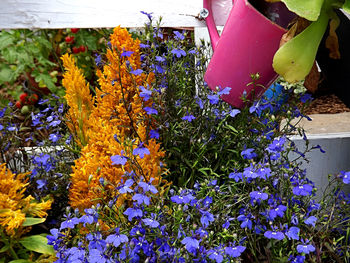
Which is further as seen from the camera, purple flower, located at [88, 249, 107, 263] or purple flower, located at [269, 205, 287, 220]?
purple flower, located at [269, 205, 287, 220]

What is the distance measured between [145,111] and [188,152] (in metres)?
0.19

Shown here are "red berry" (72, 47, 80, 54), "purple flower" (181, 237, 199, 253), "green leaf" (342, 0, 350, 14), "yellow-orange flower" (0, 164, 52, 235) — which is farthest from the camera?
"red berry" (72, 47, 80, 54)

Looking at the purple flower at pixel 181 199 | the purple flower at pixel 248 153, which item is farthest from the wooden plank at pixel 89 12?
the purple flower at pixel 181 199

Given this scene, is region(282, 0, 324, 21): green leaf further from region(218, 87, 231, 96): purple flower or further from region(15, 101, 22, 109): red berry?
region(15, 101, 22, 109): red berry

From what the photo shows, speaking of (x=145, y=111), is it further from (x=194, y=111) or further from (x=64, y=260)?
(x=64, y=260)

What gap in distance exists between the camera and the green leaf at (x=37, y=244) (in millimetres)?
1363

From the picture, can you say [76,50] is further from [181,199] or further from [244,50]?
[181,199]

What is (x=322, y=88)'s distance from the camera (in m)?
2.52

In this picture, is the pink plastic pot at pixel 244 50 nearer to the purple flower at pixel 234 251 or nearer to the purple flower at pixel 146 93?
the purple flower at pixel 146 93

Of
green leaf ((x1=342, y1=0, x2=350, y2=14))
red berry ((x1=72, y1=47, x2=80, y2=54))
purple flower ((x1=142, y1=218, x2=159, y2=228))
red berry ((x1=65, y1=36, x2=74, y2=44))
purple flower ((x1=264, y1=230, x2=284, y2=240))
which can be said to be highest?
green leaf ((x1=342, y1=0, x2=350, y2=14))

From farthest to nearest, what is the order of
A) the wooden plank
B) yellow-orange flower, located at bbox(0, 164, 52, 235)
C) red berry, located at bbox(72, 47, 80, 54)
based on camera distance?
red berry, located at bbox(72, 47, 80, 54) → the wooden plank → yellow-orange flower, located at bbox(0, 164, 52, 235)

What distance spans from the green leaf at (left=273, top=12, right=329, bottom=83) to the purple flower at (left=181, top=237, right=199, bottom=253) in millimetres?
490

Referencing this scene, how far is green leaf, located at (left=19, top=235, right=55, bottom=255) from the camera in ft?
4.47

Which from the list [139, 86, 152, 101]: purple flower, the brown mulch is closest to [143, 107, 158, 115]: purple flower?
[139, 86, 152, 101]: purple flower
